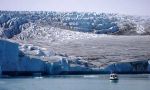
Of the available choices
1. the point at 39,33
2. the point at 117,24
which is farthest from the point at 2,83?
the point at 117,24

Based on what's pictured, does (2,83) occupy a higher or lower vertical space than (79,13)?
lower

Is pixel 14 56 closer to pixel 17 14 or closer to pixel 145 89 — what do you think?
pixel 145 89

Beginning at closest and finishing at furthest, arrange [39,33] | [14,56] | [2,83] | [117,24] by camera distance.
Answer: [2,83] → [14,56] → [39,33] → [117,24]

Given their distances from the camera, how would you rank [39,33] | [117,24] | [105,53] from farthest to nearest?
[117,24] → [39,33] → [105,53]

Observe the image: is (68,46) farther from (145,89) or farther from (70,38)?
(145,89)

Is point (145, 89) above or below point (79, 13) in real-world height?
below

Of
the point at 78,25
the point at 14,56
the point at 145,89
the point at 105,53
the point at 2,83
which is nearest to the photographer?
the point at 145,89

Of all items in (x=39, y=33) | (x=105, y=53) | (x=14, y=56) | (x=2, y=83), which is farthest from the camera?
(x=39, y=33)

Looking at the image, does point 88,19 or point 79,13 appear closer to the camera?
point 88,19

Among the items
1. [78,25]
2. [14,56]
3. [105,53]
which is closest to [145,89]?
[14,56]
